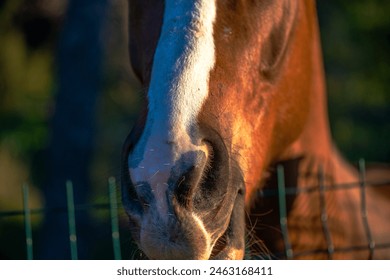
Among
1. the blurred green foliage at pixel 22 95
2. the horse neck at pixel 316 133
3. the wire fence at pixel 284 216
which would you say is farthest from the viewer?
the blurred green foliage at pixel 22 95

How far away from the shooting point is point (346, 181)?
10.8ft

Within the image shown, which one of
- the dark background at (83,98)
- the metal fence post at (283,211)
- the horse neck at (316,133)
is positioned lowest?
the metal fence post at (283,211)

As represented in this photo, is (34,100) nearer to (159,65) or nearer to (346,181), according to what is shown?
(346,181)

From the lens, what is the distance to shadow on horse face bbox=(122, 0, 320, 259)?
6.78ft

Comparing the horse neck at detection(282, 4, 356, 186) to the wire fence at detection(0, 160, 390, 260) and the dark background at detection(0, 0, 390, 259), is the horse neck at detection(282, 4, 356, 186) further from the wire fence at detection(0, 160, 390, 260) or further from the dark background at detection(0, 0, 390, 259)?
the dark background at detection(0, 0, 390, 259)

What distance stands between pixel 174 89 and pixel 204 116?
11cm

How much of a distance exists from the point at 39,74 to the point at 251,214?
7.81m

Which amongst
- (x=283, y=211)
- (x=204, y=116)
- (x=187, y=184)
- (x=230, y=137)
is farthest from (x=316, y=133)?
(x=187, y=184)

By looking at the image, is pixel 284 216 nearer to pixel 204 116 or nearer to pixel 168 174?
pixel 204 116

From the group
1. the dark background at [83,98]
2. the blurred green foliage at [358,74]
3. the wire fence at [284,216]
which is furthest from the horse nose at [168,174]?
the blurred green foliage at [358,74]

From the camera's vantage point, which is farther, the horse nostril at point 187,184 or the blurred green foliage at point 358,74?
the blurred green foliage at point 358,74

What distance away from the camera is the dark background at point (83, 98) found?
696cm

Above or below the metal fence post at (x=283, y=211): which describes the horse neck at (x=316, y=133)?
above

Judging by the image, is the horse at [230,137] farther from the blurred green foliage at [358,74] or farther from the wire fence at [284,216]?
the blurred green foliage at [358,74]
